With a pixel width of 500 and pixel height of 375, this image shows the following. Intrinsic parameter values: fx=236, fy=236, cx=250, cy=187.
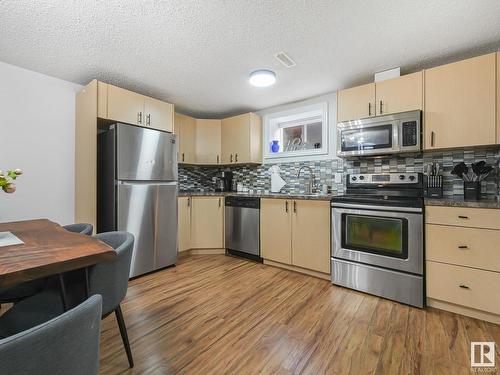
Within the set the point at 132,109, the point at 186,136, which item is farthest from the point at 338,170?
the point at 132,109

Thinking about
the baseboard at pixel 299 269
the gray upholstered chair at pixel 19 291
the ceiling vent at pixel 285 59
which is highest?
the ceiling vent at pixel 285 59

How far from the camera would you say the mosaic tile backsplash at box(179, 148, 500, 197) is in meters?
2.21

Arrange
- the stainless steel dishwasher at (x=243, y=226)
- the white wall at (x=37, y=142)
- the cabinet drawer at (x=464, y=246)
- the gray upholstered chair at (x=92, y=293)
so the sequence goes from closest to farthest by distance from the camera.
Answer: the gray upholstered chair at (x=92, y=293) < the cabinet drawer at (x=464, y=246) < the white wall at (x=37, y=142) < the stainless steel dishwasher at (x=243, y=226)

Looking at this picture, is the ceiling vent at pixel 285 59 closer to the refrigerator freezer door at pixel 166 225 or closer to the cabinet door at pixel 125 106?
the cabinet door at pixel 125 106

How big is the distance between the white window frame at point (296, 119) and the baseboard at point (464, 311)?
74.4 inches

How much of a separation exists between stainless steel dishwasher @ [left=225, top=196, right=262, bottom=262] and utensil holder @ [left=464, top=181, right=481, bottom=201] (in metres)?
2.09

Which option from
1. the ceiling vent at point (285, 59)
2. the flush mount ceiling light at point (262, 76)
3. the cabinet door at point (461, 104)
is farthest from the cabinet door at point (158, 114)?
the cabinet door at point (461, 104)

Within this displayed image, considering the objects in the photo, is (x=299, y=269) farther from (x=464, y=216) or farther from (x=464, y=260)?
(x=464, y=216)

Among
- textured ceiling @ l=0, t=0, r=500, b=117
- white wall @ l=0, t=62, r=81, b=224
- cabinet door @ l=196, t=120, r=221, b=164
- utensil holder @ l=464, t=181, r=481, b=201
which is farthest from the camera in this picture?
cabinet door @ l=196, t=120, r=221, b=164

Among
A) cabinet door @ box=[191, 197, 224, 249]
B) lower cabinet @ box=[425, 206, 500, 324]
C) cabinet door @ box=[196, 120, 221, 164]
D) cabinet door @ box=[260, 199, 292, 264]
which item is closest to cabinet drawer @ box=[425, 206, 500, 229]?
lower cabinet @ box=[425, 206, 500, 324]

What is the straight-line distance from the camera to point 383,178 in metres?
2.50

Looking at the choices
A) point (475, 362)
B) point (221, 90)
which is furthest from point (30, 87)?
point (475, 362)

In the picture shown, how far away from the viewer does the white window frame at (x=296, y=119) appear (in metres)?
3.12

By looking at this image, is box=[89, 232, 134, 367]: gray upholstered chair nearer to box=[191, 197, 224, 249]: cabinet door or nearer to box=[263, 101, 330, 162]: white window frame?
box=[191, 197, 224, 249]: cabinet door
